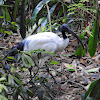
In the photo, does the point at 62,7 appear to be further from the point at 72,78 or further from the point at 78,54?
the point at 72,78

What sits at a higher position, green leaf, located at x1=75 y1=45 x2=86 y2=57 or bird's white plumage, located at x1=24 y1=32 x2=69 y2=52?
bird's white plumage, located at x1=24 y1=32 x2=69 y2=52

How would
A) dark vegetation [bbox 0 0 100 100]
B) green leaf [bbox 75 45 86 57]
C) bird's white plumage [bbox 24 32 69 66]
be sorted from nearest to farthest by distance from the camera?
dark vegetation [bbox 0 0 100 100]
bird's white plumage [bbox 24 32 69 66]
green leaf [bbox 75 45 86 57]

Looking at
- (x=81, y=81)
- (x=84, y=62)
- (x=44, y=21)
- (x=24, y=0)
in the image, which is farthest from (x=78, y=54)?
(x=24, y=0)

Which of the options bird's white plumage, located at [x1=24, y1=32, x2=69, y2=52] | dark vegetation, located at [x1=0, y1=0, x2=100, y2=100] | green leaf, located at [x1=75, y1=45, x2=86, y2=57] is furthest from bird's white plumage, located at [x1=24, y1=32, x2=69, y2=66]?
green leaf, located at [x1=75, y1=45, x2=86, y2=57]

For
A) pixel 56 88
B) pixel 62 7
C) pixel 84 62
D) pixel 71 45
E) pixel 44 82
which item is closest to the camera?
pixel 44 82

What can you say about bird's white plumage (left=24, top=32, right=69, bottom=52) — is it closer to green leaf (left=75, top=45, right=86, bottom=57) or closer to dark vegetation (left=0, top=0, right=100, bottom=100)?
dark vegetation (left=0, top=0, right=100, bottom=100)

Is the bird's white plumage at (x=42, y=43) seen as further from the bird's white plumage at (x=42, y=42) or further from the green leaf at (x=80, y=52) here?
the green leaf at (x=80, y=52)

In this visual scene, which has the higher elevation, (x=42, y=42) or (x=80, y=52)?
(x=42, y=42)

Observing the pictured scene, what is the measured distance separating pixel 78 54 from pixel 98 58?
15.2 inches

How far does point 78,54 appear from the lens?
384 centimetres

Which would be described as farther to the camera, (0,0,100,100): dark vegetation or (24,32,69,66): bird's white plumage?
(24,32,69,66): bird's white plumage

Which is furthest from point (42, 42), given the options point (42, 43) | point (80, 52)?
point (80, 52)

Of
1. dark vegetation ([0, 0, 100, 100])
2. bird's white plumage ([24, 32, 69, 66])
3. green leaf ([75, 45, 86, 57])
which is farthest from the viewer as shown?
green leaf ([75, 45, 86, 57])

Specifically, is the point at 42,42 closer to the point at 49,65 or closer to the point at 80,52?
the point at 49,65
